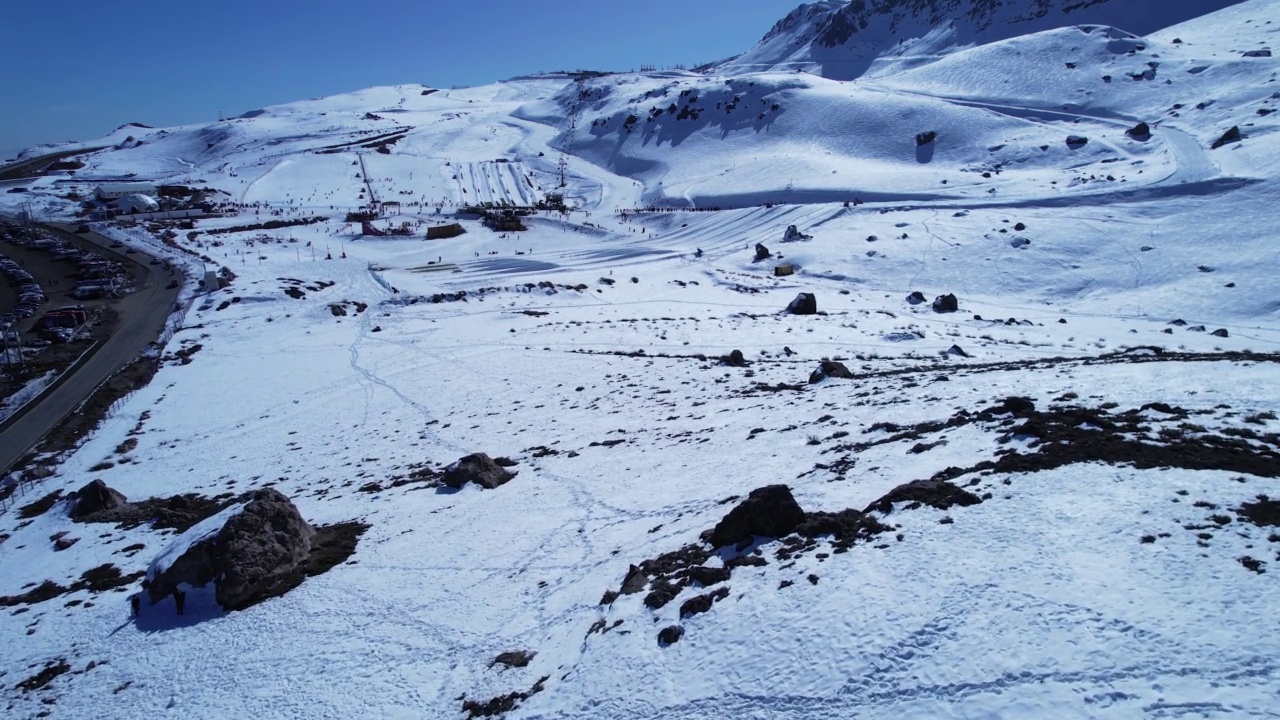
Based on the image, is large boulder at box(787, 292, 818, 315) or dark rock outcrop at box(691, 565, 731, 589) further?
large boulder at box(787, 292, 818, 315)

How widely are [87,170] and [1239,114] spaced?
145m

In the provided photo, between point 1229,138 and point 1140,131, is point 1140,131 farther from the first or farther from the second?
point 1229,138

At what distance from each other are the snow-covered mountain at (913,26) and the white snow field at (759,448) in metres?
38.2

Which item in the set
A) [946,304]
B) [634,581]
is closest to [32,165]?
[946,304]

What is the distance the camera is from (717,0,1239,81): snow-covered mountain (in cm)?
9575

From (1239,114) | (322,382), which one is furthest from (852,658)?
(1239,114)

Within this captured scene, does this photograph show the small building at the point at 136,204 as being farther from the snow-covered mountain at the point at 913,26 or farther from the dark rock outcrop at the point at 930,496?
the snow-covered mountain at the point at 913,26

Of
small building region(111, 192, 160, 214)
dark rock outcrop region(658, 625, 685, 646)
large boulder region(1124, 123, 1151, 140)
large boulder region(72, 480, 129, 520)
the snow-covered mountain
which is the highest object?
the snow-covered mountain

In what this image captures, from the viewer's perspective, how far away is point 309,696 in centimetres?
1010

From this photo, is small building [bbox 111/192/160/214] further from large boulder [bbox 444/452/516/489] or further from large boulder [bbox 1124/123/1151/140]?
large boulder [bbox 1124/123/1151/140]

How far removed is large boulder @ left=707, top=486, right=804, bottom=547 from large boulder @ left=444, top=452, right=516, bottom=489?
8.12 m

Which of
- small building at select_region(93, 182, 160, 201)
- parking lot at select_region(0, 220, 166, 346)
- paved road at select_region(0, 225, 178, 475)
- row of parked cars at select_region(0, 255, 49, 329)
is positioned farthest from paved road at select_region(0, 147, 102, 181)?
paved road at select_region(0, 225, 178, 475)

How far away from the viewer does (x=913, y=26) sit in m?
122

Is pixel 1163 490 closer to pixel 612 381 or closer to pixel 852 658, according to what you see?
pixel 852 658
